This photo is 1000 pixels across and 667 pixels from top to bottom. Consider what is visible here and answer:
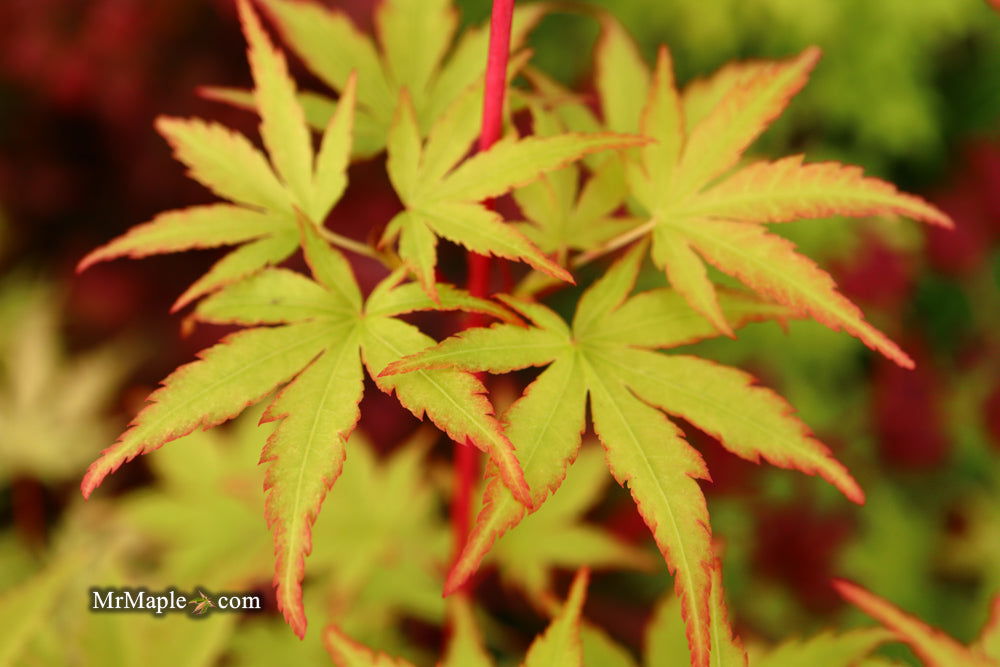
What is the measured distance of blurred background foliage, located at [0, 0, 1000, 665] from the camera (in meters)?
1.38

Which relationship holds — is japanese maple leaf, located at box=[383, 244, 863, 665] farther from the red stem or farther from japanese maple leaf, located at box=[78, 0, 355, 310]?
japanese maple leaf, located at box=[78, 0, 355, 310]

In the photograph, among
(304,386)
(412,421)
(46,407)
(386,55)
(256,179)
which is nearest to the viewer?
(304,386)

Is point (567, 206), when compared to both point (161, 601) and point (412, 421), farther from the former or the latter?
point (412, 421)

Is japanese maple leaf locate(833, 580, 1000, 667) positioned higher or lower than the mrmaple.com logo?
higher

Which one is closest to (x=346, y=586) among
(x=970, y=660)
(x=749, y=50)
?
(x=970, y=660)

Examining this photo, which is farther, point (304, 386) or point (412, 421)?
point (412, 421)

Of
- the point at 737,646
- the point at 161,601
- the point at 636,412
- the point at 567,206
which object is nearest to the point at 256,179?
the point at 567,206

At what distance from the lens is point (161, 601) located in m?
1.02

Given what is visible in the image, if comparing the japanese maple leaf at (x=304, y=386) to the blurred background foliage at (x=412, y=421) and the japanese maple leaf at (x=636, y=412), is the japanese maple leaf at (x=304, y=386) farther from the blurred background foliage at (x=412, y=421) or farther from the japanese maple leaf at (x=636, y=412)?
the blurred background foliage at (x=412, y=421)

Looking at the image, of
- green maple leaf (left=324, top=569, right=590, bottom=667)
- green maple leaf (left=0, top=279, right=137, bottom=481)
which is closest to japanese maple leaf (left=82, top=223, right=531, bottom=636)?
green maple leaf (left=324, top=569, right=590, bottom=667)

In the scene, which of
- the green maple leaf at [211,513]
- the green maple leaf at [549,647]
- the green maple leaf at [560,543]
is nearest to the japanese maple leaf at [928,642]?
the green maple leaf at [549,647]

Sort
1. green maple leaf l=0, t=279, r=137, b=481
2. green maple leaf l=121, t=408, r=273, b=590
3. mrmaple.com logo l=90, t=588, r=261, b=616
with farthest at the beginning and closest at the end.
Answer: green maple leaf l=0, t=279, r=137, b=481, green maple leaf l=121, t=408, r=273, b=590, mrmaple.com logo l=90, t=588, r=261, b=616

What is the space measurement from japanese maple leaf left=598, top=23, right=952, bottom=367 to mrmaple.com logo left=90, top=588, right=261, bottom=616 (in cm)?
69

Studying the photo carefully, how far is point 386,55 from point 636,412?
0.57 meters
